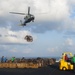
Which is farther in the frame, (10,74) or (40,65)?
(40,65)

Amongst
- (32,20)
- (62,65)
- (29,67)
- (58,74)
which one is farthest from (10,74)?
(32,20)

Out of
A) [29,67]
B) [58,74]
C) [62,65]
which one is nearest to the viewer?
[58,74]

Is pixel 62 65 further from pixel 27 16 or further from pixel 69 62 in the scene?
pixel 27 16

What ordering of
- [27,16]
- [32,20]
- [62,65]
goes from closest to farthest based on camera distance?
[62,65]
[32,20]
[27,16]

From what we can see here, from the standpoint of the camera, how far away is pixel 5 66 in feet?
153

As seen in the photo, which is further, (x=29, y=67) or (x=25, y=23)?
(x=25, y=23)

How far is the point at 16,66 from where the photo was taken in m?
46.0

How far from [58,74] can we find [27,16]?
1194 inches

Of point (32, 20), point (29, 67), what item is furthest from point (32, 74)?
point (32, 20)

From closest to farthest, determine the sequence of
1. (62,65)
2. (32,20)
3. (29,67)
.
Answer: (62,65) → (29,67) → (32,20)

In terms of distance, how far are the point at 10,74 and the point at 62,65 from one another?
27.2ft

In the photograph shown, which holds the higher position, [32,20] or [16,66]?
[32,20]

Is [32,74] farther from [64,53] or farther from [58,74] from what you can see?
[64,53]

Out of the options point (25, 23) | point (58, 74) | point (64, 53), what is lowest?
point (58, 74)
